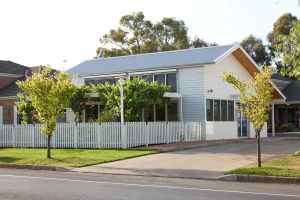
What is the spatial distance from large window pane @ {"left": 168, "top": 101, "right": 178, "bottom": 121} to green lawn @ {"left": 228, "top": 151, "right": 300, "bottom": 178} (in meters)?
12.0

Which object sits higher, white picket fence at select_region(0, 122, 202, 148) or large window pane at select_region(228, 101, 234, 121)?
large window pane at select_region(228, 101, 234, 121)

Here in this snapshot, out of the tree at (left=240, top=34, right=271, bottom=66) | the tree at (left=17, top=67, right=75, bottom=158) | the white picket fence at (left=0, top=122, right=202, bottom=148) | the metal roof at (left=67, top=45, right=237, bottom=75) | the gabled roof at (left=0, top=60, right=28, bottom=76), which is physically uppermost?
the tree at (left=240, top=34, right=271, bottom=66)

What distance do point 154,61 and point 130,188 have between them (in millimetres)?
18937

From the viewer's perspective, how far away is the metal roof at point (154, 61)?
28.5 m

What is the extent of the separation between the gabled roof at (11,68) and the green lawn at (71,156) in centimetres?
2317

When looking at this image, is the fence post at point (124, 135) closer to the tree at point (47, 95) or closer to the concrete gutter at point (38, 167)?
the tree at point (47, 95)

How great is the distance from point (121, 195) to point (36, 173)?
6269 millimetres

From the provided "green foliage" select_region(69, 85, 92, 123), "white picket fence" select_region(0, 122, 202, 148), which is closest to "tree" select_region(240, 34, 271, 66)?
"white picket fence" select_region(0, 122, 202, 148)

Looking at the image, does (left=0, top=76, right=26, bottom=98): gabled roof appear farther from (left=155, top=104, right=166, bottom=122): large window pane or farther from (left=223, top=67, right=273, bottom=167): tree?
(left=223, top=67, right=273, bottom=167): tree

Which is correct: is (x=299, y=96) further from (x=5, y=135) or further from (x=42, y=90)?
(x=42, y=90)

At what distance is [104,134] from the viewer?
23.6 metres

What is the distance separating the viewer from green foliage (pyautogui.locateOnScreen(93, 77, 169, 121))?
24.8 m

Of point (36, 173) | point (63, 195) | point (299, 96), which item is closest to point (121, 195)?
point (63, 195)

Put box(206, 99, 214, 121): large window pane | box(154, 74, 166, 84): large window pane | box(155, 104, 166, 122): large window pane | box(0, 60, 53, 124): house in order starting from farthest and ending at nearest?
box(0, 60, 53, 124): house, box(154, 74, 166, 84): large window pane, box(155, 104, 166, 122): large window pane, box(206, 99, 214, 121): large window pane
